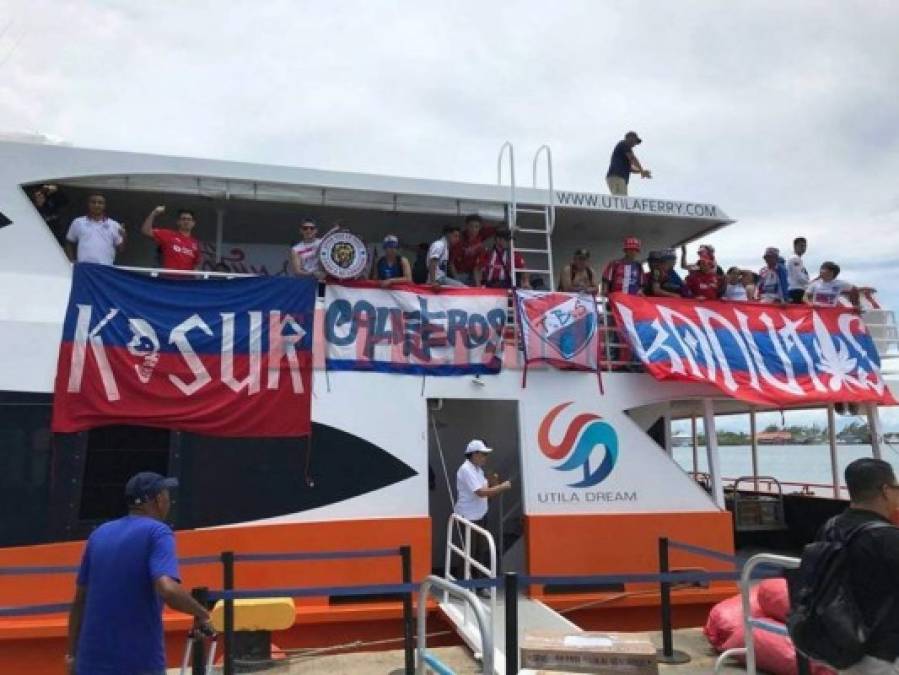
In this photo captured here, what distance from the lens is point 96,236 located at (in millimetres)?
7438

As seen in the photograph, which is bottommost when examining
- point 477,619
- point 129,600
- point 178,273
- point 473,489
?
point 477,619

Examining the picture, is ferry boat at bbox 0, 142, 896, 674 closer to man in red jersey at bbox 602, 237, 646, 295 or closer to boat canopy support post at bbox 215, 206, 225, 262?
boat canopy support post at bbox 215, 206, 225, 262

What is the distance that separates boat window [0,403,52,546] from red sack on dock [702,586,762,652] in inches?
225

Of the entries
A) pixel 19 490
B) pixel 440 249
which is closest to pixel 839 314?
pixel 440 249

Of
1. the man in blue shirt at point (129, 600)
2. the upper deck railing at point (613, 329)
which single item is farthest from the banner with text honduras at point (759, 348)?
the man in blue shirt at point (129, 600)

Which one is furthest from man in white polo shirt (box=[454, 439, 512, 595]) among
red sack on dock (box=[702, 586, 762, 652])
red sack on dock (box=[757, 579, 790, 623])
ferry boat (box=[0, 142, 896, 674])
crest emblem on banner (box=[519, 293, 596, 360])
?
red sack on dock (box=[757, 579, 790, 623])

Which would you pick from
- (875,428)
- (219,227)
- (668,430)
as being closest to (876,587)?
(668,430)

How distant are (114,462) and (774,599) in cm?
567

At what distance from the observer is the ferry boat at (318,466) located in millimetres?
6645

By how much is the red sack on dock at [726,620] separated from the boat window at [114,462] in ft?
16.4

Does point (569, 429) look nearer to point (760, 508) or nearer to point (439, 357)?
point (439, 357)

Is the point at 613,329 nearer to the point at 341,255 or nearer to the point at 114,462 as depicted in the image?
the point at 341,255

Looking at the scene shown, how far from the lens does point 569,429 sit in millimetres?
8164

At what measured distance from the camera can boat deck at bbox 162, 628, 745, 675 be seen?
6125 millimetres
